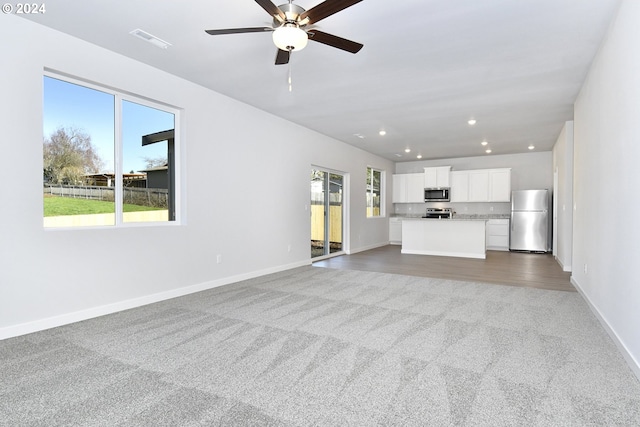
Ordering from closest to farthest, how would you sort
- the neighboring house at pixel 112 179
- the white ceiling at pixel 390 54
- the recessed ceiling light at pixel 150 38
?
1. the white ceiling at pixel 390 54
2. the recessed ceiling light at pixel 150 38
3. the neighboring house at pixel 112 179

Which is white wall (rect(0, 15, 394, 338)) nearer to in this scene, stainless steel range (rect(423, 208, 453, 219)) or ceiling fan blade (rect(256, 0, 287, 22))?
ceiling fan blade (rect(256, 0, 287, 22))

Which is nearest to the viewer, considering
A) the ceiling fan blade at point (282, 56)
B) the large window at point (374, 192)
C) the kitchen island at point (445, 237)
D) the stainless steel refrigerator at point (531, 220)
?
the ceiling fan blade at point (282, 56)

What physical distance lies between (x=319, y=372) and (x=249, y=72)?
11.2 ft

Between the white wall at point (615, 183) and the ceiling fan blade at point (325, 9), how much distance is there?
1989 millimetres

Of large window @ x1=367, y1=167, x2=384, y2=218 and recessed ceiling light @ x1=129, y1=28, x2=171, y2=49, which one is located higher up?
recessed ceiling light @ x1=129, y1=28, x2=171, y2=49

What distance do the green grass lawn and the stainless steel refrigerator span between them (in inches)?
345

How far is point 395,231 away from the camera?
1074cm

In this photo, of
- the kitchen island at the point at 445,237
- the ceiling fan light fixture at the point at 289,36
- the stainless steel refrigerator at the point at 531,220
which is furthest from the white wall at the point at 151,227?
the stainless steel refrigerator at the point at 531,220

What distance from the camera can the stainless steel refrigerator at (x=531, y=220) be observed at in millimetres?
8570

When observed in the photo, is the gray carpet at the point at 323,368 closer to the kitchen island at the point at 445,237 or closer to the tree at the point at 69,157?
the tree at the point at 69,157

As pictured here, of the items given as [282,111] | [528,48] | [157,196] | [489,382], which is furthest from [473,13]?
[157,196]

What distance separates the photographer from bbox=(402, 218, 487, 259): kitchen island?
7895 millimetres

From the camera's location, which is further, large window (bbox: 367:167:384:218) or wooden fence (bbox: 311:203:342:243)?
large window (bbox: 367:167:384:218)

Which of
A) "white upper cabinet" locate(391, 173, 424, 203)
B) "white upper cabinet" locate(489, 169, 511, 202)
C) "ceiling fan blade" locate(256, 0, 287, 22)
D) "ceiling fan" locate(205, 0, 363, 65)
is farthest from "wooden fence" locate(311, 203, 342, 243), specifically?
"ceiling fan blade" locate(256, 0, 287, 22)
